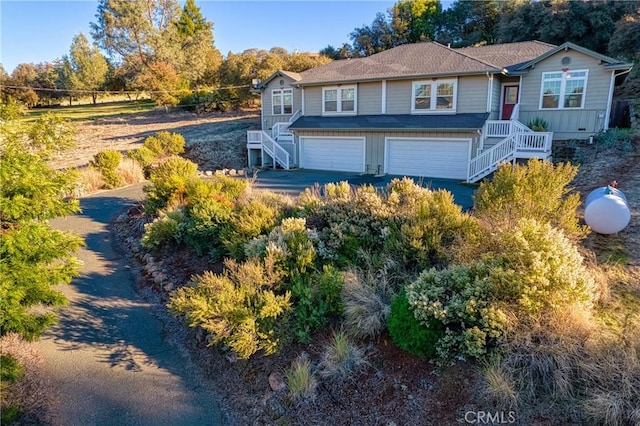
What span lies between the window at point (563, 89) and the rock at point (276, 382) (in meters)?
15.7

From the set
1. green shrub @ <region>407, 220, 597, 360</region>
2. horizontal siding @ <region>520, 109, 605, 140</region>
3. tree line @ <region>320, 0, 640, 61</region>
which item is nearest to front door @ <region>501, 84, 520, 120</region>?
horizontal siding @ <region>520, 109, 605, 140</region>

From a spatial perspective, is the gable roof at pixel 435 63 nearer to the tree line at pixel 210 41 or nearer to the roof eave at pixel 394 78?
the roof eave at pixel 394 78

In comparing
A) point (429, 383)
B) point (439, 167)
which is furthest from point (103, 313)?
point (439, 167)

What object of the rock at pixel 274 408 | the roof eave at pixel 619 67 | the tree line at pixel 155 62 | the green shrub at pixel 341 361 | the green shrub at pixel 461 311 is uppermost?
the tree line at pixel 155 62

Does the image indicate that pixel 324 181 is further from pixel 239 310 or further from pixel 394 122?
pixel 239 310

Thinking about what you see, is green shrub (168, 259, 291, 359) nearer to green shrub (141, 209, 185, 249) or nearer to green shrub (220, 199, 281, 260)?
green shrub (220, 199, 281, 260)

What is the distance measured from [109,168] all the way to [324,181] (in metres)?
8.57

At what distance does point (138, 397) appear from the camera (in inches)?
174

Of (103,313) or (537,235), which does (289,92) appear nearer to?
(103,313)

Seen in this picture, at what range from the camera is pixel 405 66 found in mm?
17594

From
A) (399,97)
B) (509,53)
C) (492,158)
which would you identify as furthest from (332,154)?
(509,53)

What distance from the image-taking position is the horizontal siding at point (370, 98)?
59.1 ft

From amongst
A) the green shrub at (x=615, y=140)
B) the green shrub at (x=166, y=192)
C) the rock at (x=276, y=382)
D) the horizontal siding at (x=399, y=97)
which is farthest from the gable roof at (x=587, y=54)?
the rock at (x=276, y=382)

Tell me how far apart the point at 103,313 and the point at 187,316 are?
2.21 meters
